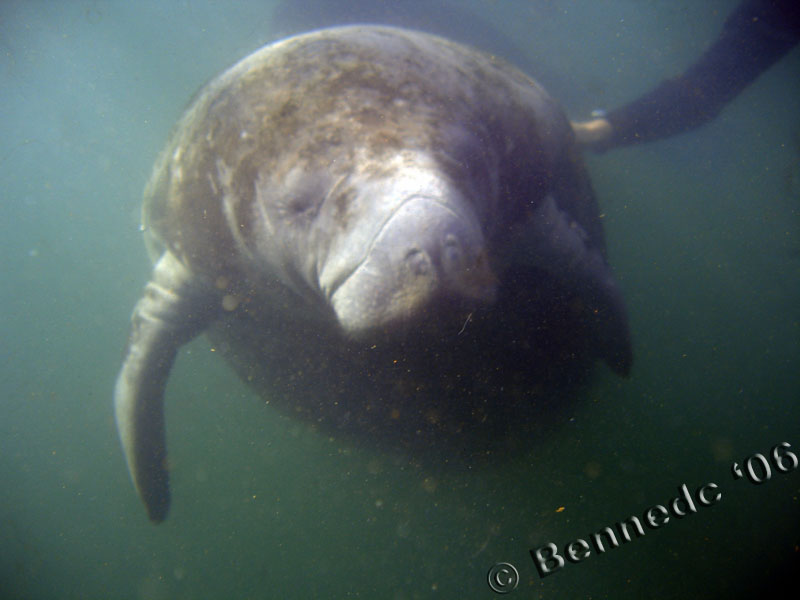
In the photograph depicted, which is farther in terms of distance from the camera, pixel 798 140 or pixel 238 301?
pixel 798 140

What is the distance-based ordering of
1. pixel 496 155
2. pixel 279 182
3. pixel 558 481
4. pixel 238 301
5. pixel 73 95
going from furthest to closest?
pixel 73 95 → pixel 558 481 → pixel 238 301 → pixel 496 155 → pixel 279 182

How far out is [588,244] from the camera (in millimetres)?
4367

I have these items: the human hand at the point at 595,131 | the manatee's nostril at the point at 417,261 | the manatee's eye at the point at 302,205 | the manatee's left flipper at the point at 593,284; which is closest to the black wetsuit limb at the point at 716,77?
the human hand at the point at 595,131

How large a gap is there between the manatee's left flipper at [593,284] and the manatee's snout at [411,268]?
7.46 ft

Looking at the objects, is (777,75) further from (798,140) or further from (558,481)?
(558,481)

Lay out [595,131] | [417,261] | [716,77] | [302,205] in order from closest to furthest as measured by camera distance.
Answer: [417,261], [302,205], [595,131], [716,77]

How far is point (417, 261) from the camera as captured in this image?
5.55ft

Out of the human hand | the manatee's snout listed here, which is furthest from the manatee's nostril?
the human hand

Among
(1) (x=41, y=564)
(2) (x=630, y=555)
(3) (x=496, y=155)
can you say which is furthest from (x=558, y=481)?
(1) (x=41, y=564)

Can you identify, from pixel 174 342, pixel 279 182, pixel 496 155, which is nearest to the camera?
pixel 279 182

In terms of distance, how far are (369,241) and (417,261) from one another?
0.75 ft

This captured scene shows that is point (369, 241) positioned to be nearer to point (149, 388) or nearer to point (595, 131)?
point (149, 388)

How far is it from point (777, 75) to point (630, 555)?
21.9m

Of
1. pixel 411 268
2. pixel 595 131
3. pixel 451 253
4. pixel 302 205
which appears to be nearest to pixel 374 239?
pixel 411 268
